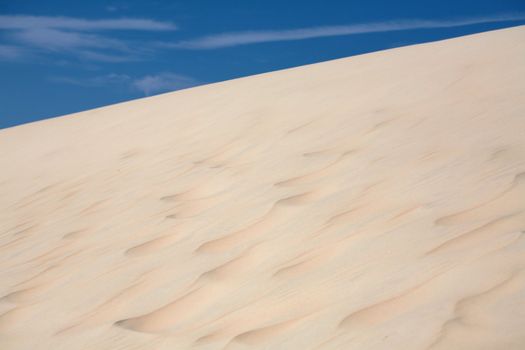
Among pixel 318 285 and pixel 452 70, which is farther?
pixel 452 70

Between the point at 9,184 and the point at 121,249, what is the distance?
2.73m

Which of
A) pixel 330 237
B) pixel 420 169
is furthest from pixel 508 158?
pixel 330 237

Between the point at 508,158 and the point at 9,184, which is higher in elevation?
the point at 9,184

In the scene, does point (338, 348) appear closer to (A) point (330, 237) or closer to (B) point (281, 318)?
(B) point (281, 318)

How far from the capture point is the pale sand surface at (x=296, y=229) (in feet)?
7.07

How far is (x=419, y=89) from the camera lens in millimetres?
5223

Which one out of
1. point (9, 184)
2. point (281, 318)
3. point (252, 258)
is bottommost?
point (281, 318)

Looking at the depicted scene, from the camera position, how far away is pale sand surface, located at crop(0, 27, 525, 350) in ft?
7.07

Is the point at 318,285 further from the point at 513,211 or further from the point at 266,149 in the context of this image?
the point at 266,149

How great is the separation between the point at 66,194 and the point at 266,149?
145 centimetres

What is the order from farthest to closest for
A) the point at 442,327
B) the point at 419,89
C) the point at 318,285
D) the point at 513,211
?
the point at 419,89, the point at 513,211, the point at 318,285, the point at 442,327

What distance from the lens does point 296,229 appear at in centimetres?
295

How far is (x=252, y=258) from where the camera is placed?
2770 millimetres

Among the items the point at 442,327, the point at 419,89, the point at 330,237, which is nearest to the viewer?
the point at 442,327
